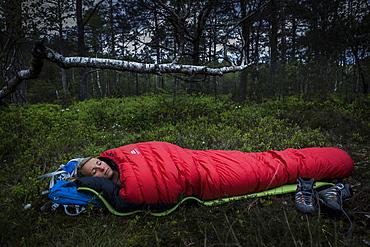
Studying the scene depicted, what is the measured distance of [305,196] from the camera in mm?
2176

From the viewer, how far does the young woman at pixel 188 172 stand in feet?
6.79

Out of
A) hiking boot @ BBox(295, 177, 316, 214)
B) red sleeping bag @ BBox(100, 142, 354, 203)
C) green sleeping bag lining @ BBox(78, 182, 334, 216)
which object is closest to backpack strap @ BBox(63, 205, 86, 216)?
green sleeping bag lining @ BBox(78, 182, 334, 216)

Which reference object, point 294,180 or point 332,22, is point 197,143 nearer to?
point 294,180

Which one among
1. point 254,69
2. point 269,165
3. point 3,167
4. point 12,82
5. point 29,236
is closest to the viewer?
point 29,236

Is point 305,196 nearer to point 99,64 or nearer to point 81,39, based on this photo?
point 99,64

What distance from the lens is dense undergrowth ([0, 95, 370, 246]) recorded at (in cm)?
164

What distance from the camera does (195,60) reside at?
8805 millimetres

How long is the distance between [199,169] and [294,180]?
4.35 ft

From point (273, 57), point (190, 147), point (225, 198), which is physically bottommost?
point (225, 198)

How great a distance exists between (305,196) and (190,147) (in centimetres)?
217

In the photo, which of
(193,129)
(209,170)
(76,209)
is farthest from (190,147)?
(76,209)

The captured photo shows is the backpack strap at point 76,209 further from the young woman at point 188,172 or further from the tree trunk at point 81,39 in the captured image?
the tree trunk at point 81,39

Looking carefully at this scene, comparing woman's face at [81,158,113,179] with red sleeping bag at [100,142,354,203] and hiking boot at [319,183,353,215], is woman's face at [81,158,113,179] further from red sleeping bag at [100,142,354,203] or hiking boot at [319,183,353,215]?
hiking boot at [319,183,353,215]

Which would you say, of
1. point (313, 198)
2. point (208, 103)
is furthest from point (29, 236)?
point (208, 103)
